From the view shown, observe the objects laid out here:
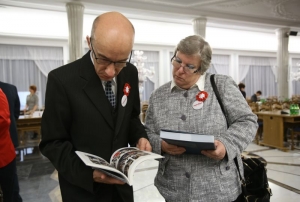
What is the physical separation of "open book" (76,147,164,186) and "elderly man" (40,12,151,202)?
54mm

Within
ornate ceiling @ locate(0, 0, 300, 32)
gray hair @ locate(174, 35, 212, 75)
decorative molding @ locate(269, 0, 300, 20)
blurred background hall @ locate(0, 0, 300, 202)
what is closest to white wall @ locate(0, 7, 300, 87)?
blurred background hall @ locate(0, 0, 300, 202)

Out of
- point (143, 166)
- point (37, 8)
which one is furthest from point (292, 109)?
point (37, 8)

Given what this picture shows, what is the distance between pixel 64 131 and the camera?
1.18m

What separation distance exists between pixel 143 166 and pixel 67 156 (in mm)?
4112

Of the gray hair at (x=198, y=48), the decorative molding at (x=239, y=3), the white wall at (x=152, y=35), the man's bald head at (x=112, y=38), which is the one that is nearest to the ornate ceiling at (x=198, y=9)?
the decorative molding at (x=239, y=3)

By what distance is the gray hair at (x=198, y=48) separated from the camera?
1483mm

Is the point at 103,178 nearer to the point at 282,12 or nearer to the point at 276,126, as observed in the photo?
the point at 276,126

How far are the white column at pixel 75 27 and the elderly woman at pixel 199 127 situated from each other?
7.17 metres

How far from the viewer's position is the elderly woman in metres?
1.41

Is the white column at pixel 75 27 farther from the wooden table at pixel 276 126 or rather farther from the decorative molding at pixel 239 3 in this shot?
the wooden table at pixel 276 126

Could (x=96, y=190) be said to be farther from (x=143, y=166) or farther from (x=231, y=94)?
(x=143, y=166)

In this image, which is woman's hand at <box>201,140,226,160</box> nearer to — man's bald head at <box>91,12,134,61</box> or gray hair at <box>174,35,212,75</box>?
gray hair at <box>174,35,212,75</box>

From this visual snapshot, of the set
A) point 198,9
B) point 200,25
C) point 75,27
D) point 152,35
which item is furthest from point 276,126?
point 152,35

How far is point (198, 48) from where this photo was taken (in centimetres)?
149
